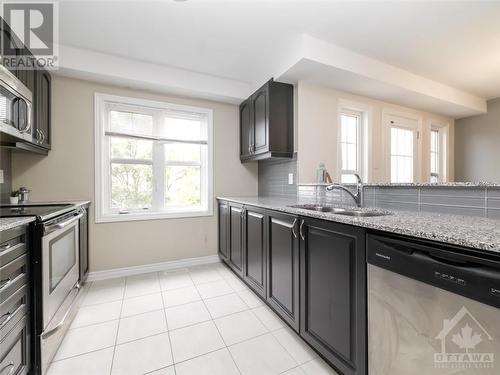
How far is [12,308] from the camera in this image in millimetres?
1111

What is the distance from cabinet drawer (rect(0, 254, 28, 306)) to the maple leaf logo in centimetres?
185

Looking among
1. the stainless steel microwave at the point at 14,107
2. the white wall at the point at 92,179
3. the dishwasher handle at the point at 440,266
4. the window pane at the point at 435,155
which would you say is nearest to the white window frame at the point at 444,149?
the window pane at the point at 435,155

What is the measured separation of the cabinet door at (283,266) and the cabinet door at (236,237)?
0.61m

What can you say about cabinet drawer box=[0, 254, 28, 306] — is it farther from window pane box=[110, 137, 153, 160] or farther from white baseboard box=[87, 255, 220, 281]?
window pane box=[110, 137, 153, 160]

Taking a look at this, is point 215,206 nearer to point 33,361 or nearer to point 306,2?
point 33,361

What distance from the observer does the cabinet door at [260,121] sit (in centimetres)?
269

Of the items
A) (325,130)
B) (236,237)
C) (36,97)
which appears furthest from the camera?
(325,130)

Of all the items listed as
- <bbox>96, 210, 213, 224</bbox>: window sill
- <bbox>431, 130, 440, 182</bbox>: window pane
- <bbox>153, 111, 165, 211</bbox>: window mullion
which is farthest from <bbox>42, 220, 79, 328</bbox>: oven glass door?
<bbox>431, 130, 440, 182</bbox>: window pane

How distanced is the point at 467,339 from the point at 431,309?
118 mm

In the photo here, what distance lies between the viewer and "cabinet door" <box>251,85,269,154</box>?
2686 mm

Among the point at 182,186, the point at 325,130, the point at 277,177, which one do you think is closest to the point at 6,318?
the point at 182,186

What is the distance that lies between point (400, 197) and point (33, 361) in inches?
97.6

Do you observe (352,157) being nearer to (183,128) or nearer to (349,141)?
(349,141)

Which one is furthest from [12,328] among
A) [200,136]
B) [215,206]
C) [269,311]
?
[200,136]
